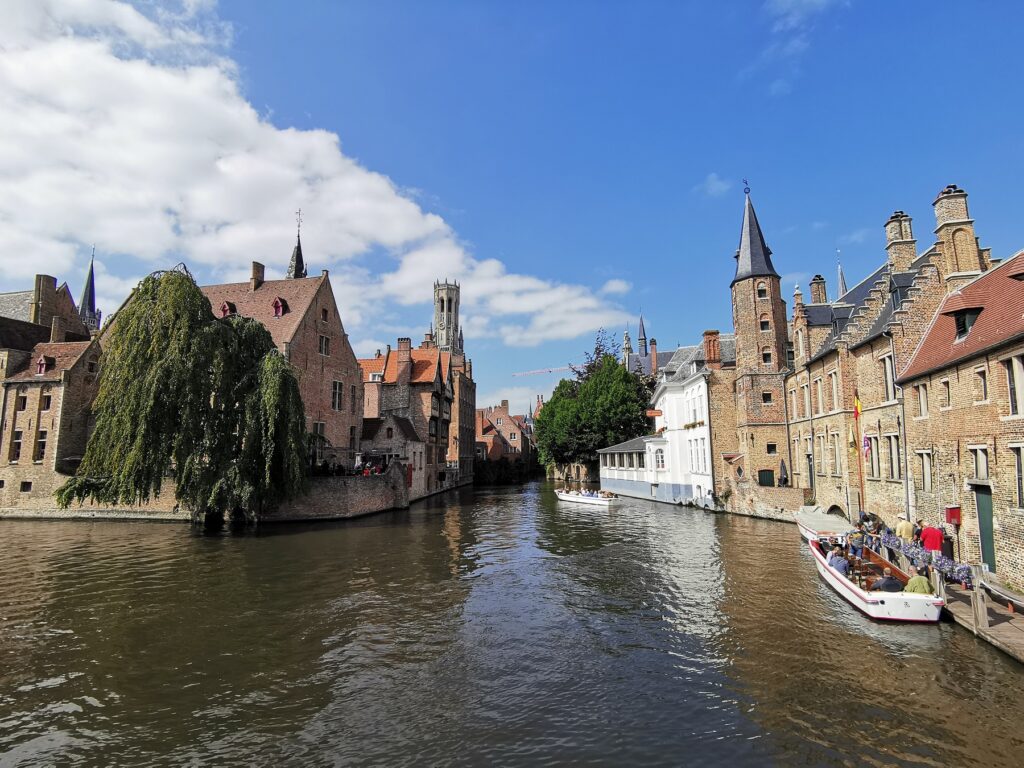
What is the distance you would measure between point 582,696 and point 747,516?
83.1 feet

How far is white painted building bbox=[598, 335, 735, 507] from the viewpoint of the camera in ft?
120

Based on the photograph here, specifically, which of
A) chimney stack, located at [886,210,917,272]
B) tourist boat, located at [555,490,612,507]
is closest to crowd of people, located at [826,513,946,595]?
chimney stack, located at [886,210,917,272]

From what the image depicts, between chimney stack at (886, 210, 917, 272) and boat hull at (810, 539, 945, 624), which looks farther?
chimney stack at (886, 210, 917, 272)

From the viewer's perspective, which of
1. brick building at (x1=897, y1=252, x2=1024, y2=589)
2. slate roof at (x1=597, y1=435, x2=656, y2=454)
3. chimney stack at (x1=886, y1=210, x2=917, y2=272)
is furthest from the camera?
slate roof at (x1=597, y1=435, x2=656, y2=454)

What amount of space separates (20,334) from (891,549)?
4965 centimetres

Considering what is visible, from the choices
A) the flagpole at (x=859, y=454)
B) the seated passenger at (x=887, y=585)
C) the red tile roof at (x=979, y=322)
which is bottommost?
the seated passenger at (x=887, y=585)

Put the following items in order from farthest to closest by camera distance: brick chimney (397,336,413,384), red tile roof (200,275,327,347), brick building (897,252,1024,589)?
brick chimney (397,336,413,384) < red tile roof (200,275,327,347) < brick building (897,252,1024,589)

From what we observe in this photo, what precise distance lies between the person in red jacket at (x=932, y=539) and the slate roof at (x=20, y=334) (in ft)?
159

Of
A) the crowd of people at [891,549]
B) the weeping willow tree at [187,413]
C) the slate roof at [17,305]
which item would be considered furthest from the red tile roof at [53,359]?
the crowd of people at [891,549]

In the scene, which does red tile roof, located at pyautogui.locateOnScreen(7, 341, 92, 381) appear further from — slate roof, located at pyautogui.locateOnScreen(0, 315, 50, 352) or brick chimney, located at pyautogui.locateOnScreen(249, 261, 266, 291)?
brick chimney, located at pyautogui.locateOnScreen(249, 261, 266, 291)

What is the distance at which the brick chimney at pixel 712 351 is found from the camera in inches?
1433

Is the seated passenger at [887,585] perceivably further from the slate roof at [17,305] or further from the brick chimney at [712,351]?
the slate roof at [17,305]

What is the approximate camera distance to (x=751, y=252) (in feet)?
118

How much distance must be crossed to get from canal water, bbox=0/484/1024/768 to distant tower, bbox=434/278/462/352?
96.1m
